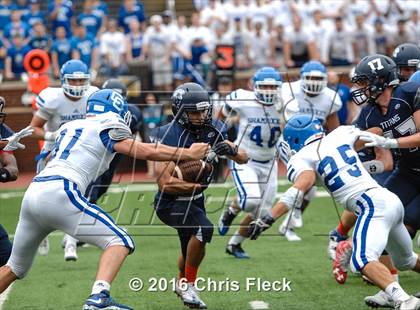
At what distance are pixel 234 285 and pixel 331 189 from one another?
1630 millimetres

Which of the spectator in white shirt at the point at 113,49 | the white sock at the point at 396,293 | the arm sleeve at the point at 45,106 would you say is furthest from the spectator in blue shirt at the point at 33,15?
the white sock at the point at 396,293

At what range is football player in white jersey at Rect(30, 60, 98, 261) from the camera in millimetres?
9109

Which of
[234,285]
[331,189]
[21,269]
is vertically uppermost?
[331,189]

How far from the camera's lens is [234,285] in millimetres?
7395

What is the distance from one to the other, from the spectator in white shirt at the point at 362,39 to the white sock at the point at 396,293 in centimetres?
1090

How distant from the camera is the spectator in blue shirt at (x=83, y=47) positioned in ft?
52.1

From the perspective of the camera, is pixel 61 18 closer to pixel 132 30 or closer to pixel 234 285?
pixel 132 30

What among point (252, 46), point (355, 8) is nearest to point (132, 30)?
point (252, 46)

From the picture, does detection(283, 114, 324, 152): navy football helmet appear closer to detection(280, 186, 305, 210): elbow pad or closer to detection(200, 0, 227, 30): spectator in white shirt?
detection(280, 186, 305, 210): elbow pad

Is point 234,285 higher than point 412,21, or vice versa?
point 412,21

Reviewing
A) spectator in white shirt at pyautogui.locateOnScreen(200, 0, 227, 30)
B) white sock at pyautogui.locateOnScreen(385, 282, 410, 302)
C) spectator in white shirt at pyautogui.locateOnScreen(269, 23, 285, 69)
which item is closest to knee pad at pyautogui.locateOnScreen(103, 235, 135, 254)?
white sock at pyautogui.locateOnScreen(385, 282, 410, 302)

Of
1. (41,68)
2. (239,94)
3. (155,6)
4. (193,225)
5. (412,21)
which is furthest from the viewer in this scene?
(155,6)

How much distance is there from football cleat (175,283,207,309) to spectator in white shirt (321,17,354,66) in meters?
9.86

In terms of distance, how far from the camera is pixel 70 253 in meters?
8.69
